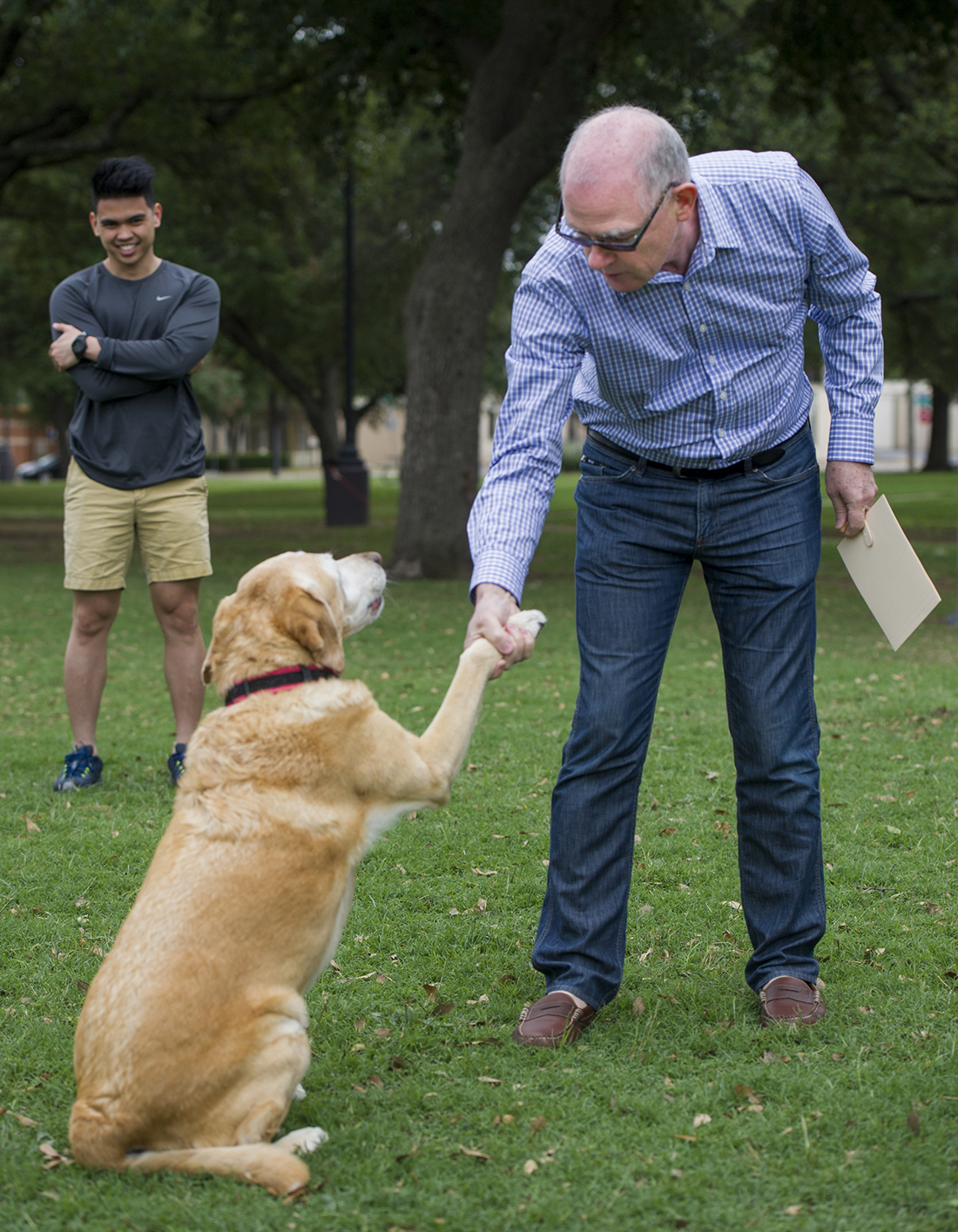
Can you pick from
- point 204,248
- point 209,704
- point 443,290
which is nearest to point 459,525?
point 443,290

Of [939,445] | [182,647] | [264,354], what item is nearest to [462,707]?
[182,647]

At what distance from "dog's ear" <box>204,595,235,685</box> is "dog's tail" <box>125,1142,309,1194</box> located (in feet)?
3.92

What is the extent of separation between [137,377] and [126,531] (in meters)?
0.74

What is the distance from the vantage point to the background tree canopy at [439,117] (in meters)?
14.8

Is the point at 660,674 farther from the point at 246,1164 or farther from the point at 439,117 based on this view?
the point at 439,117

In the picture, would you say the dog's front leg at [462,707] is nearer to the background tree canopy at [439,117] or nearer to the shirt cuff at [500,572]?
the shirt cuff at [500,572]

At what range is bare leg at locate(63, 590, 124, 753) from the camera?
5988 mm

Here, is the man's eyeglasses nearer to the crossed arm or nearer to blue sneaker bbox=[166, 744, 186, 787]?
the crossed arm

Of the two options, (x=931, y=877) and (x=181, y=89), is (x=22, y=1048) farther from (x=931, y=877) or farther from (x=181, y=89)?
(x=181, y=89)

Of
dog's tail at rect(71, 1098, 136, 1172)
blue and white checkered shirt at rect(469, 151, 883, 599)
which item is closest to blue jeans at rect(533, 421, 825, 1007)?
blue and white checkered shirt at rect(469, 151, 883, 599)

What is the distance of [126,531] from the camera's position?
595 centimetres

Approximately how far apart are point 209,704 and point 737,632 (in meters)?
5.62

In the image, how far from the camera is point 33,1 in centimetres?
1738

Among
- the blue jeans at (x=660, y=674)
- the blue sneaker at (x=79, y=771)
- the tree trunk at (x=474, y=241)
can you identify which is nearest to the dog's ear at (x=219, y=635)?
the blue jeans at (x=660, y=674)
